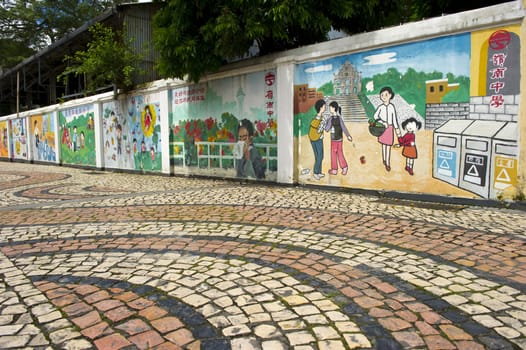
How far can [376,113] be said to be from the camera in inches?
302

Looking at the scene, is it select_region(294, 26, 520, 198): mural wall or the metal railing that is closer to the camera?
select_region(294, 26, 520, 198): mural wall

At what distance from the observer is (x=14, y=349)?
2301 mm

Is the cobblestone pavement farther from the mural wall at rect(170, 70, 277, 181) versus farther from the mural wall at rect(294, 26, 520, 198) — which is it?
the mural wall at rect(170, 70, 277, 181)

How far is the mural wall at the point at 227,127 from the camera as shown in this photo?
9.82 m

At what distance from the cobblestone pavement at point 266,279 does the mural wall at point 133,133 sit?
7560mm

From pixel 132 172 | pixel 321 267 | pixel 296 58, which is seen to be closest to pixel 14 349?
pixel 321 267

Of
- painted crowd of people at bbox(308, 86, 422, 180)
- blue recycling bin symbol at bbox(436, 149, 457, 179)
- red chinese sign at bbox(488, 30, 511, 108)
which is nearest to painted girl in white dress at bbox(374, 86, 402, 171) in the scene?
painted crowd of people at bbox(308, 86, 422, 180)

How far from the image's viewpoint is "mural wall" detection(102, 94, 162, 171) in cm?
1371

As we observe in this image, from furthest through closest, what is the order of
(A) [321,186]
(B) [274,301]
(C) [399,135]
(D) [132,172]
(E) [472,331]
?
(D) [132,172], (A) [321,186], (C) [399,135], (B) [274,301], (E) [472,331]

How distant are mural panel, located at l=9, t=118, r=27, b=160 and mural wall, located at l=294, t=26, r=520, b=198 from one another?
21.7 meters

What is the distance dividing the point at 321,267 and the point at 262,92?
6872mm

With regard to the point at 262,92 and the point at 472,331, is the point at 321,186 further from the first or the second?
the point at 472,331

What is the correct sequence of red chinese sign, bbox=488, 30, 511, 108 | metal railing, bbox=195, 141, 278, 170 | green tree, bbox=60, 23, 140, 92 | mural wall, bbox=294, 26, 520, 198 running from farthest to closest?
green tree, bbox=60, 23, 140, 92, metal railing, bbox=195, 141, 278, 170, mural wall, bbox=294, 26, 520, 198, red chinese sign, bbox=488, 30, 511, 108

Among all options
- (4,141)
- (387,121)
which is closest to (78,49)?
(4,141)
